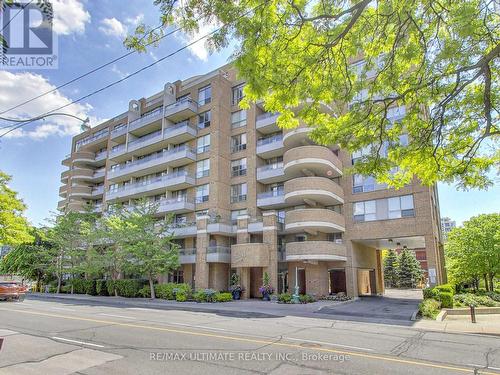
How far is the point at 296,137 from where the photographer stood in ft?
99.1

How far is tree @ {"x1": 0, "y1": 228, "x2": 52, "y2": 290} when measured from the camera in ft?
133

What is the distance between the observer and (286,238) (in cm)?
3170

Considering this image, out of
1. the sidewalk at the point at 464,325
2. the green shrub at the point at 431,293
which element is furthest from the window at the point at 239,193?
the sidewalk at the point at 464,325

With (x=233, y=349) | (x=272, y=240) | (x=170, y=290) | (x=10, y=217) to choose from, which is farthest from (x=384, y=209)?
(x=10, y=217)

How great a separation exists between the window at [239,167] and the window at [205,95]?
763cm

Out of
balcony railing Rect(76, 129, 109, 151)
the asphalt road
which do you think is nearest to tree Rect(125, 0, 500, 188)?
the asphalt road

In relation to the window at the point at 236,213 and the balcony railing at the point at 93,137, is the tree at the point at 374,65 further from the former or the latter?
the balcony railing at the point at 93,137

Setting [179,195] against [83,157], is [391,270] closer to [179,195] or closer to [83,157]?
[179,195]

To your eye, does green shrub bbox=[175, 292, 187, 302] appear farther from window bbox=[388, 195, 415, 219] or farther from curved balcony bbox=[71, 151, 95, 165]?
curved balcony bbox=[71, 151, 95, 165]

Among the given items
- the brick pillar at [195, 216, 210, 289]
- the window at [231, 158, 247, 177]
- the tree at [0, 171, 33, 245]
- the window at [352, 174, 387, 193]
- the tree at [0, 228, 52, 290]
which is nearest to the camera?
the tree at [0, 171, 33, 245]

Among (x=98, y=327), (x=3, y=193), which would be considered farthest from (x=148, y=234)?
(x=98, y=327)

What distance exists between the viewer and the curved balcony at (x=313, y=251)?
26.5 m

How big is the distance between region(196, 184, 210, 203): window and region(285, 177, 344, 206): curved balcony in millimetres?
9203

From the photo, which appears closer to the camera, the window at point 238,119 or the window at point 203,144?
the window at point 238,119
